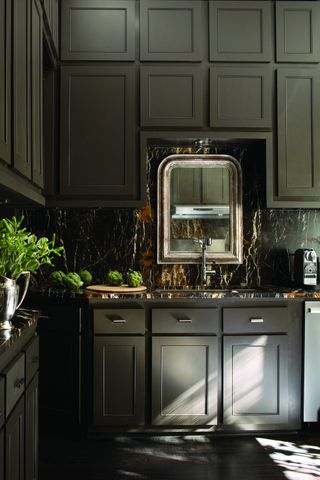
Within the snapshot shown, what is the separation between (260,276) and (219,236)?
1.44ft

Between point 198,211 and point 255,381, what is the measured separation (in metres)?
1.29

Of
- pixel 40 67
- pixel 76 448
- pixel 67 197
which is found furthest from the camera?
pixel 67 197

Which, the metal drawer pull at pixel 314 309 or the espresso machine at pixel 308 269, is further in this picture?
the espresso machine at pixel 308 269

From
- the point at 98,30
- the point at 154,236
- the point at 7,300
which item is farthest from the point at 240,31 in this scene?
the point at 7,300

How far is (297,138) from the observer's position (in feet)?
10.7

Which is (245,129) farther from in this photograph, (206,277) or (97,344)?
(97,344)

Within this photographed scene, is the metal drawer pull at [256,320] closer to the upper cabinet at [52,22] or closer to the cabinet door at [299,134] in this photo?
the cabinet door at [299,134]

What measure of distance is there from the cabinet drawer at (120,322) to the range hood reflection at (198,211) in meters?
0.95

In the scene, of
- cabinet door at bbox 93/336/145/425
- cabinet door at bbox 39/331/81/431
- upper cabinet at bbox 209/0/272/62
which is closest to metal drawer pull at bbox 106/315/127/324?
cabinet door at bbox 93/336/145/425

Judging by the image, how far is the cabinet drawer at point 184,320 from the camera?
2918 mm

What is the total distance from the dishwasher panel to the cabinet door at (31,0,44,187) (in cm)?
182

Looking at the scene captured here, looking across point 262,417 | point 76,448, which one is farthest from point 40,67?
point 262,417

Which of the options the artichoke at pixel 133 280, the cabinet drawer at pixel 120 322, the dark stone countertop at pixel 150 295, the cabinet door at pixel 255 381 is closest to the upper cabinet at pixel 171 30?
the artichoke at pixel 133 280

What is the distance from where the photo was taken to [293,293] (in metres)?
3.00
